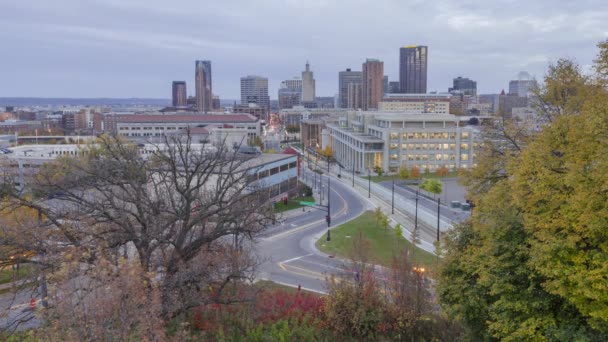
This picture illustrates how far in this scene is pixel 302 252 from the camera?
4322cm

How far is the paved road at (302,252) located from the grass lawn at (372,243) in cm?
125

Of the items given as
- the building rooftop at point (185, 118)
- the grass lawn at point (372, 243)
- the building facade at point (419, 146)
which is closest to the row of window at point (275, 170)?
the grass lawn at point (372, 243)

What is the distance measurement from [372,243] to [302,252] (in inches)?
251

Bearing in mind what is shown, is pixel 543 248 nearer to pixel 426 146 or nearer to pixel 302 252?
pixel 302 252

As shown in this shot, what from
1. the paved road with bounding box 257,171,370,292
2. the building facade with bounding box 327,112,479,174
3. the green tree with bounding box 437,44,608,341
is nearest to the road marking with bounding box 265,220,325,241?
the paved road with bounding box 257,171,370,292

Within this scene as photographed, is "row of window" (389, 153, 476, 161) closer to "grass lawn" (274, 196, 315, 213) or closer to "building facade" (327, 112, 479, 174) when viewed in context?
"building facade" (327, 112, 479, 174)

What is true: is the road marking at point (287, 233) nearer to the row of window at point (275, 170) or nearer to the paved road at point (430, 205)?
the row of window at point (275, 170)

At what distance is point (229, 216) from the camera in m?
23.8

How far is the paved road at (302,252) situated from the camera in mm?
36125

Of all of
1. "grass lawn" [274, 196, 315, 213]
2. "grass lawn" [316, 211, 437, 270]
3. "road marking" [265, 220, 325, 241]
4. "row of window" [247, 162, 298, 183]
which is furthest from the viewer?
"grass lawn" [274, 196, 315, 213]

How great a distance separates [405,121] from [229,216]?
80.4m

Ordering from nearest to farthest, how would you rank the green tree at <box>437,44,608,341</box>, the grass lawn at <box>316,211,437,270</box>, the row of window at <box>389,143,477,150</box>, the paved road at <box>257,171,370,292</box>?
the green tree at <box>437,44,608,341</box>, the paved road at <box>257,171,370,292</box>, the grass lawn at <box>316,211,437,270</box>, the row of window at <box>389,143,477,150</box>

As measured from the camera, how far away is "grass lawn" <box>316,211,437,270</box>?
39.5m

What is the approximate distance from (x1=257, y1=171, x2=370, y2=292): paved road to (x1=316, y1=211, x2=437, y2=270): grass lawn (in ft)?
4.11
